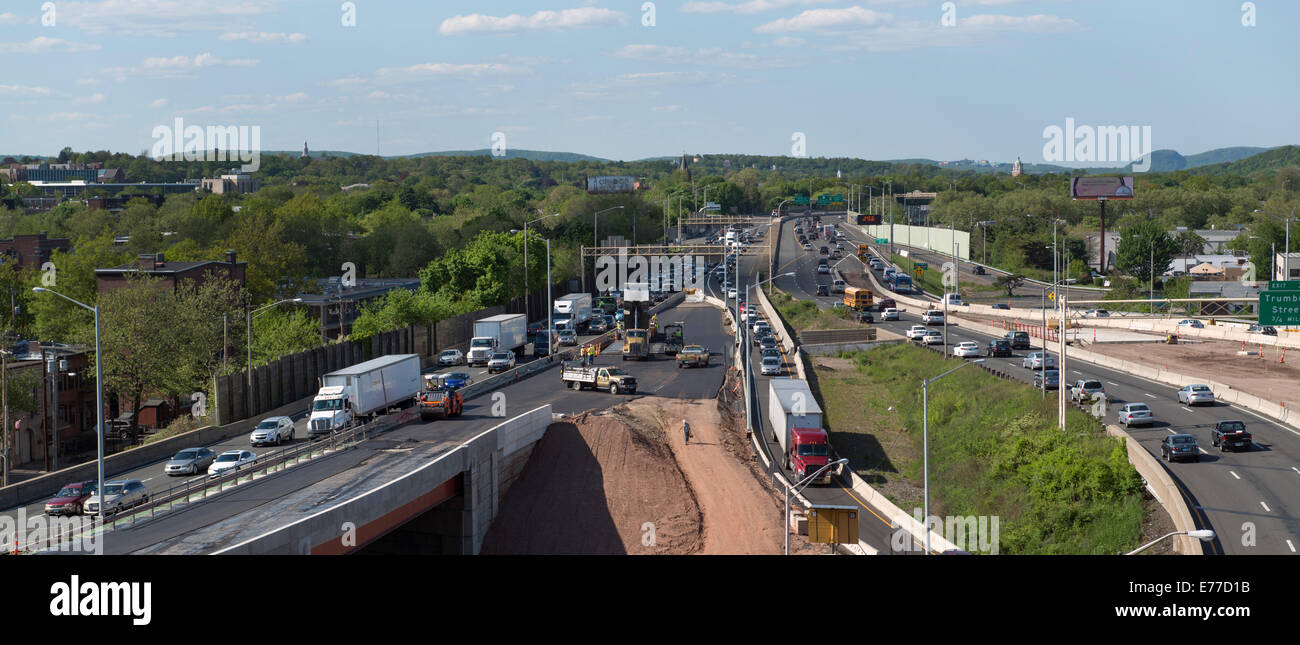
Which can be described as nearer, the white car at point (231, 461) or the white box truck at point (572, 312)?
the white car at point (231, 461)

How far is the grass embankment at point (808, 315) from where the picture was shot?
90.5 metres

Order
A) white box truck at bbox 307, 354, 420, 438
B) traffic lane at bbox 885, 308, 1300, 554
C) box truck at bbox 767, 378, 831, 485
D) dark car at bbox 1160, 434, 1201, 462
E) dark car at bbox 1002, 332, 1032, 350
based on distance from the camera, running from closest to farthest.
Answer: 1. traffic lane at bbox 885, 308, 1300, 554
2. dark car at bbox 1160, 434, 1201, 462
3. box truck at bbox 767, 378, 831, 485
4. white box truck at bbox 307, 354, 420, 438
5. dark car at bbox 1002, 332, 1032, 350

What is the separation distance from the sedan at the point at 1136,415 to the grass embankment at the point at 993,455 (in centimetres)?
132

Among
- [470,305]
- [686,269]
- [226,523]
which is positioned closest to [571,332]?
[470,305]

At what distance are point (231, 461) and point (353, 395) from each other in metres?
5.88

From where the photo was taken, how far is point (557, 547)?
36.4 meters

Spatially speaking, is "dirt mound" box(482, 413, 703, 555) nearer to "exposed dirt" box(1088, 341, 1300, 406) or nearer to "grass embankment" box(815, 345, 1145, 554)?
"grass embankment" box(815, 345, 1145, 554)

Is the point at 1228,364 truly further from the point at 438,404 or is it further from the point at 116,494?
the point at 116,494

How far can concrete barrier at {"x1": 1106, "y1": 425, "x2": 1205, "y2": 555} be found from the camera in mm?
29859

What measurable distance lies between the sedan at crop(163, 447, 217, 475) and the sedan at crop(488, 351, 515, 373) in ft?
75.5

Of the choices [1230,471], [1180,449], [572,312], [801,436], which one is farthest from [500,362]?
[1230,471]

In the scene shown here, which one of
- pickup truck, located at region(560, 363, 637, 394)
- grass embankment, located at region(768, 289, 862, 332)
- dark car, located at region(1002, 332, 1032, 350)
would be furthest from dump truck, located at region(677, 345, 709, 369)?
grass embankment, located at region(768, 289, 862, 332)

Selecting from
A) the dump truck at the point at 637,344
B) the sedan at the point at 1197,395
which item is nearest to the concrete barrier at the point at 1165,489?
the sedan at the point at 1197,395

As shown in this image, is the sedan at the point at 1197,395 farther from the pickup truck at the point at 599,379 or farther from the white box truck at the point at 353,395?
the white box truck at the point at 353,395
